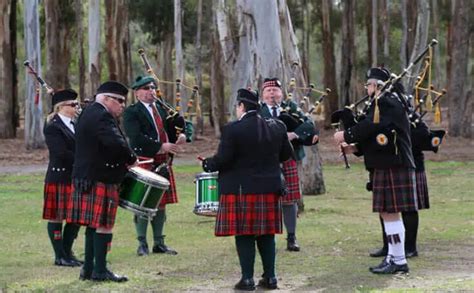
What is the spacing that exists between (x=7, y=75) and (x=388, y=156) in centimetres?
3111

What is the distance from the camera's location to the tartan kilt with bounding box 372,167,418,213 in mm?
9484

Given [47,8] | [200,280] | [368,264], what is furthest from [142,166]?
[47,8]

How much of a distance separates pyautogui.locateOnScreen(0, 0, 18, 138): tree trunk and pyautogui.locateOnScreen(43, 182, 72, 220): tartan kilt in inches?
1117

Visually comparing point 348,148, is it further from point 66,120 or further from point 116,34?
point 116,34

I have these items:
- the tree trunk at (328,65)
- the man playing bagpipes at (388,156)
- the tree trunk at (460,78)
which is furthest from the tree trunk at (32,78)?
the man playing bagpipes at (388,156)

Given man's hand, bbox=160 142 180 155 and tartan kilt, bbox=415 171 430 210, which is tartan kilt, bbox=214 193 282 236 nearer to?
man's hand, bbox=160 142 180 155

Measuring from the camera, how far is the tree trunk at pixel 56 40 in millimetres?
36250

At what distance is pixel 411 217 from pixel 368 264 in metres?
0.71

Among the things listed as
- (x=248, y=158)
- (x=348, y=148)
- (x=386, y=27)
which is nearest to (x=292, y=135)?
(x=348, y=148)

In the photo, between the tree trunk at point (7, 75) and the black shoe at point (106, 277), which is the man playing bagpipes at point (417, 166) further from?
the tree trunk at point (7, 75)

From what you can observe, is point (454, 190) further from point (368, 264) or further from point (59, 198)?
point (59, 198)

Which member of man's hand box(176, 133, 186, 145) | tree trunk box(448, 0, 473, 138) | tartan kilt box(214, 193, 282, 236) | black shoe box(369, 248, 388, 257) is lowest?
black shoe box(369, 248, 388, 257)

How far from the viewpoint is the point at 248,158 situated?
28.3 ft

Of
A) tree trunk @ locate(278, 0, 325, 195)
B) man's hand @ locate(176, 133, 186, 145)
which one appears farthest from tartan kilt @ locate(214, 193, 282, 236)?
tree trunk @ locate(278, 0, 325, 195)
